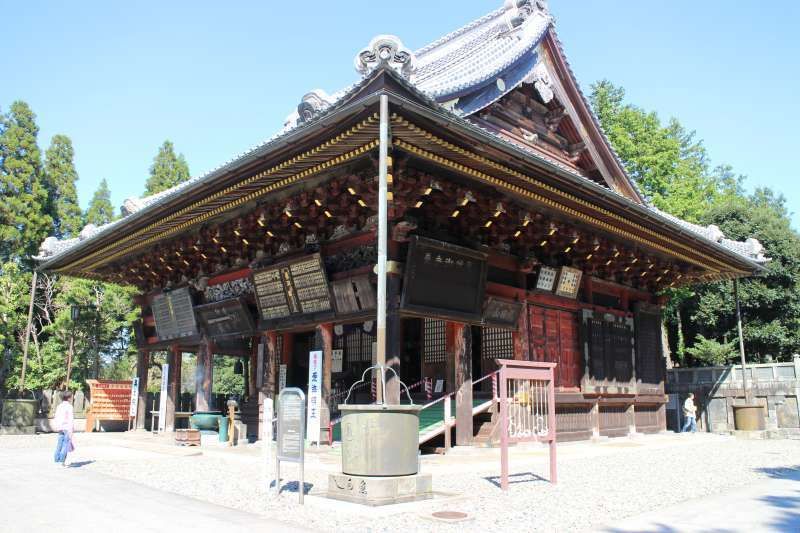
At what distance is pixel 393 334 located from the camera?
411 inches

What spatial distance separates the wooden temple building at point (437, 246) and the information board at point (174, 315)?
65 mm

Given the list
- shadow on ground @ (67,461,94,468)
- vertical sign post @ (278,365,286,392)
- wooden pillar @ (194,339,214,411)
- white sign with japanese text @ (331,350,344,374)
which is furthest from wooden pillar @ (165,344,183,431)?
shadow on ground @ (67,461,94,468)

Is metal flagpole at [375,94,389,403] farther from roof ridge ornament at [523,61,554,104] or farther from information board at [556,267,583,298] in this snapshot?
roof ridge ornament at [523,61,554,104]

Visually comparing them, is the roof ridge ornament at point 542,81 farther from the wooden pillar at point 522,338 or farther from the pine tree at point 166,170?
the pine tree at point 166,170

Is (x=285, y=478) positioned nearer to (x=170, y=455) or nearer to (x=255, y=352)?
(x=170, y=455)

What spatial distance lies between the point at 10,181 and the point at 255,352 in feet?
57.8

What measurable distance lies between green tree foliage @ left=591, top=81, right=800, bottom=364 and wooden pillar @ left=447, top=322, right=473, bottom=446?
14.3 meters

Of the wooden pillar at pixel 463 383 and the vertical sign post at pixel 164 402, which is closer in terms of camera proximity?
the wooden pillar at pixel 463 383

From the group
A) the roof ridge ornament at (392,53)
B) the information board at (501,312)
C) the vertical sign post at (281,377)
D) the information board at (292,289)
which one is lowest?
the vertical sign post at (281,377)

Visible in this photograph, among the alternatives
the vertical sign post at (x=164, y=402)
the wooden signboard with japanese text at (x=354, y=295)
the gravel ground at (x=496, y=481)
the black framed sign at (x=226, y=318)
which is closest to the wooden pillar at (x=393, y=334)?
the wooden signboard with japanese text at (x=354, y=295)

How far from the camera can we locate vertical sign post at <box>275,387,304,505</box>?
7.44 metres

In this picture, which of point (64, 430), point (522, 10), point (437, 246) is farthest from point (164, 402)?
point (522, 10)

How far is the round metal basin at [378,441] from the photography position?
7.01 m

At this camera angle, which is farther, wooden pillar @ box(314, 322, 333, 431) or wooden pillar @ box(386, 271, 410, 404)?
wooden pillar @ box(314, 322, 333, 431)
